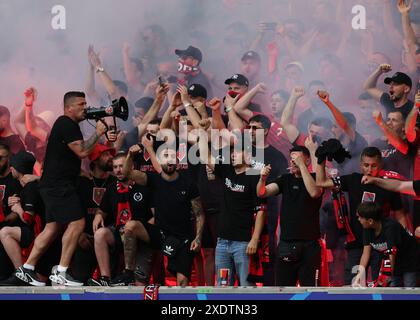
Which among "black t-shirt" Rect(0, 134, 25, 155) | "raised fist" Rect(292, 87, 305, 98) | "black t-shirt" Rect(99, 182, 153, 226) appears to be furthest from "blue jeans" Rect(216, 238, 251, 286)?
"black t-shirt" Rect(0, 134, 25, 155)

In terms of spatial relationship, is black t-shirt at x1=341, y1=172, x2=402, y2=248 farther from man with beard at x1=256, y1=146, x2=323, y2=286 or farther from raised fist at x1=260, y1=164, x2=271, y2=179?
raised fist at x1=260, y1=164, x2=271, y2=179

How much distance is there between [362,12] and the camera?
1084 centimetres

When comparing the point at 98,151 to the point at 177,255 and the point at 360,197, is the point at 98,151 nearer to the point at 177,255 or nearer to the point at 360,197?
the point at 177,255

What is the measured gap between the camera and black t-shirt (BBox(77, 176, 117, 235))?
10.5 metres

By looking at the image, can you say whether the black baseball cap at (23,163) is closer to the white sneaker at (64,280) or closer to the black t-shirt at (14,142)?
the black t-shirt at (14,142)

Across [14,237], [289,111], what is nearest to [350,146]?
[289,111]

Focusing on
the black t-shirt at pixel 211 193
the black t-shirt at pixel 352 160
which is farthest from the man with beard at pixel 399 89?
the black t-shirt at pixel 211 193

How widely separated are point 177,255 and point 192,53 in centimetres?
225

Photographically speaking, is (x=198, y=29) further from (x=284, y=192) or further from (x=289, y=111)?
(x=284, y=192)

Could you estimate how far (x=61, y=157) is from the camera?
977 cm

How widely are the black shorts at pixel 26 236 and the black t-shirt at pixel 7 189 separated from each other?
32cm

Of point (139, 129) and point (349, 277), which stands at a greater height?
point (139, 129)

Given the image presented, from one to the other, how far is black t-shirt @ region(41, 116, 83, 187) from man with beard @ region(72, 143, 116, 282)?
0.69 meters

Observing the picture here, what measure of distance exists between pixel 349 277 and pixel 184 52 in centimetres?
291
